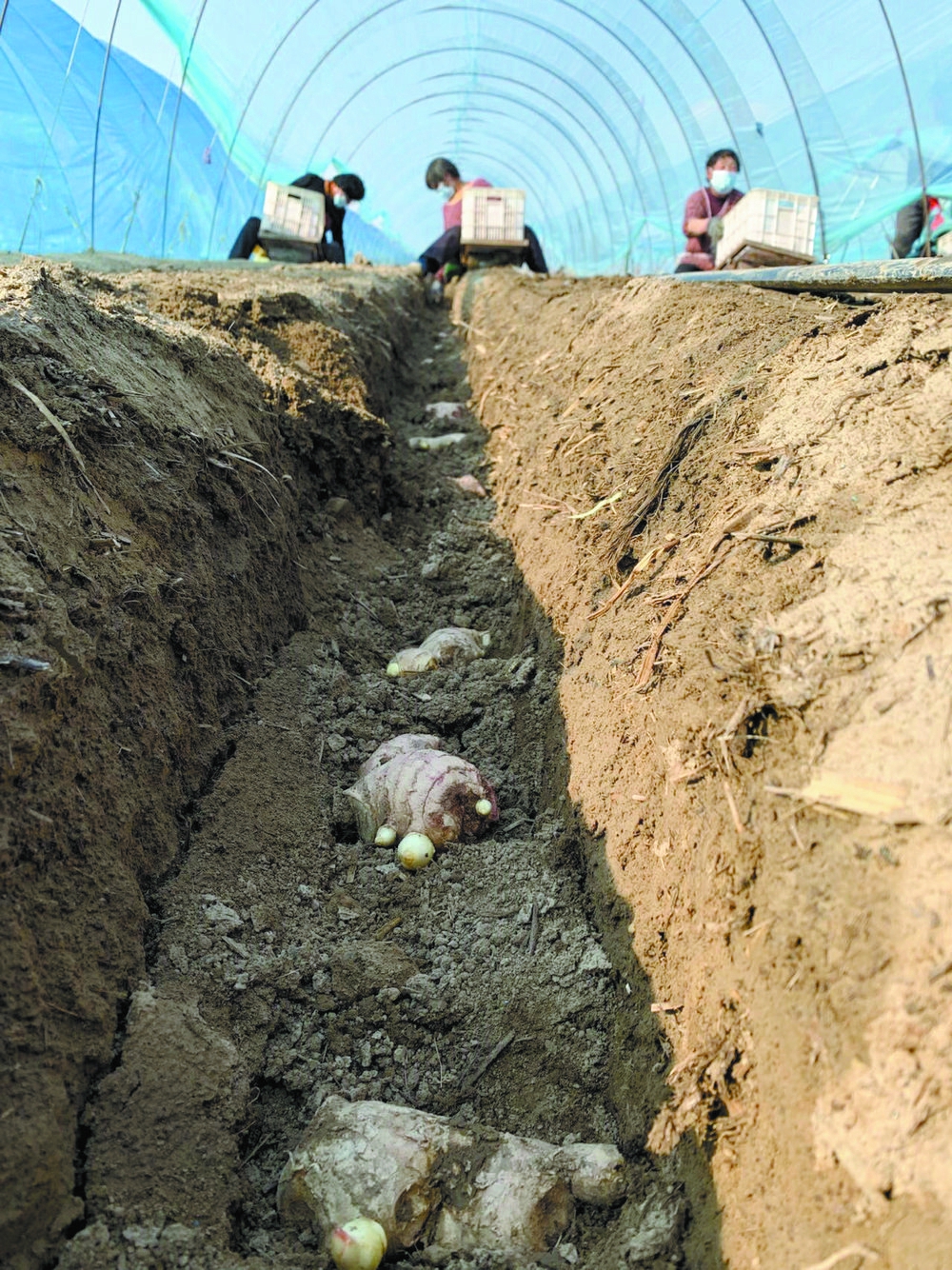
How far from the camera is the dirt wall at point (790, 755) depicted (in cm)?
141

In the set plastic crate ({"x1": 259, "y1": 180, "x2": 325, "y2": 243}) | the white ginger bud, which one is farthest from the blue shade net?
the white ginger bud

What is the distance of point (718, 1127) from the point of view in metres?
1.70

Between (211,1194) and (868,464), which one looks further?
(868,464)

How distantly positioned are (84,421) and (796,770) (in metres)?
2.31

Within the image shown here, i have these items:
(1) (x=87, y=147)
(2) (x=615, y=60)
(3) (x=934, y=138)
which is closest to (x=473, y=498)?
(3) (x=934, y=138)

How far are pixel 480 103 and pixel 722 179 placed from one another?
38.3 feet

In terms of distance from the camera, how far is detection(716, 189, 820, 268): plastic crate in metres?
7.19

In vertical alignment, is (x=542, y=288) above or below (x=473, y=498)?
above

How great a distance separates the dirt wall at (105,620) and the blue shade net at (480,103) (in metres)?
6.47

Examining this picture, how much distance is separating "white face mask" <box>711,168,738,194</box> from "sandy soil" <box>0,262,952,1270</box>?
681 centimetres

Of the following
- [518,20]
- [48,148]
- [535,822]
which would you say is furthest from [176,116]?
[535,822]

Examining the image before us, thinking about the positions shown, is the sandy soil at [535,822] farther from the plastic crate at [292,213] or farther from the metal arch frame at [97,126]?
the plastic crate at [292,213]

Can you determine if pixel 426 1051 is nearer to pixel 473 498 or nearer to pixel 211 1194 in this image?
pixel 211 1194

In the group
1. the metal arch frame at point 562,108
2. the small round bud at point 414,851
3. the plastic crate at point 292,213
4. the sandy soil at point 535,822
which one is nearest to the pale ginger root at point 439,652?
the sandy soil at point 535,822
